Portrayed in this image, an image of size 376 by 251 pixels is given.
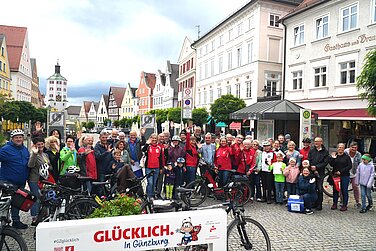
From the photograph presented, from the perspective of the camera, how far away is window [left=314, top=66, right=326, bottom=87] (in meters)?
20.7

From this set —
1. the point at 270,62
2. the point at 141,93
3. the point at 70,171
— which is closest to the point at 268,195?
the point at 70,171

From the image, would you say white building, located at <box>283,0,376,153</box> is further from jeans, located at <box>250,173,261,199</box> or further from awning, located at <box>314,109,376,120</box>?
jeans, located at <box>250,173,261,199</box>

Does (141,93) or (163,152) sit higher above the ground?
(141,93)

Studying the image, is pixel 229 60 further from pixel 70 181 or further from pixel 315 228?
pixel 70 181

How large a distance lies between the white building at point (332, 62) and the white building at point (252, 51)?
3.46 m

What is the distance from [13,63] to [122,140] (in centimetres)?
5843

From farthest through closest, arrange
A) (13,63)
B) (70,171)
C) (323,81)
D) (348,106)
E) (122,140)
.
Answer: (13,63) → (323,81) → (348,106) → (122,140) → (70,171)

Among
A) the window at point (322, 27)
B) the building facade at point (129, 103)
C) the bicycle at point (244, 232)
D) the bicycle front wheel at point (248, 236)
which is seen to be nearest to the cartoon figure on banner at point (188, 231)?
the bicycle at point (244, 232)

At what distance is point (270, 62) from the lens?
27.8 m

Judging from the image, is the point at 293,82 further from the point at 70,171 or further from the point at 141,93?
the point at 141,93

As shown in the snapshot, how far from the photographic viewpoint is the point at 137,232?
303cm

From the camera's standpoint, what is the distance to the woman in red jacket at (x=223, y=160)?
8273 millimetres

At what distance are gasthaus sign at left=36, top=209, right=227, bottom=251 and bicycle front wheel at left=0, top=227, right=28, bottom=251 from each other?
3.80 feet

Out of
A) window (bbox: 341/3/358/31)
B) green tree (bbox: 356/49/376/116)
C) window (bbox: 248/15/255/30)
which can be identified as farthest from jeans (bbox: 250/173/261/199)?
window (bbox: 248/15/255/30)
